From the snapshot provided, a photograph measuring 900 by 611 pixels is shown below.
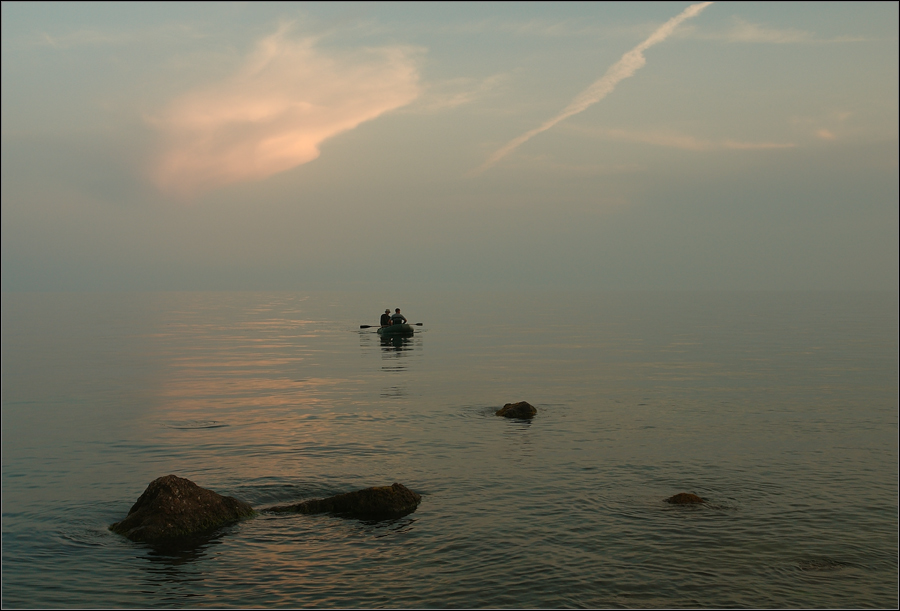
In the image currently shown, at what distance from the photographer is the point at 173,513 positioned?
55.1 feet

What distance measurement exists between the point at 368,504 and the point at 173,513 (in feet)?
15.4

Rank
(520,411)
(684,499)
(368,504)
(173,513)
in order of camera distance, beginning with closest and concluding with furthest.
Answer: (173,513) → (368,504) → (684,499) → (520,411)

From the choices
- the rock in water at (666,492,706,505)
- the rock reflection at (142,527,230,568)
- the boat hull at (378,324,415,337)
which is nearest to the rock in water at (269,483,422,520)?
the rock reflection at (142,527,230,568)

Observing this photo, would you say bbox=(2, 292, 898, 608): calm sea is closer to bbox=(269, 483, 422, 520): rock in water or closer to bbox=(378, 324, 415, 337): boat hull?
bbox=(269, 483, 422, 520): rock in water

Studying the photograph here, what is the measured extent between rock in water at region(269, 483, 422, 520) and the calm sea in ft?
1.51

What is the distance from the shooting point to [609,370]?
50469mm

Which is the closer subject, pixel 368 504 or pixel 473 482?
pixel 368 504

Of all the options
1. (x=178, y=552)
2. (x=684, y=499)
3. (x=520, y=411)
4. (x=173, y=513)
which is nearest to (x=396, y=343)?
(x=520, y=411)

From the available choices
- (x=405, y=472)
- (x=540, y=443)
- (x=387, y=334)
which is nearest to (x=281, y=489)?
(x=405, y=472)

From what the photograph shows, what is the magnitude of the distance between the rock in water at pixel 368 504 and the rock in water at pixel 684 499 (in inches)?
272

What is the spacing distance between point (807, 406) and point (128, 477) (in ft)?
101

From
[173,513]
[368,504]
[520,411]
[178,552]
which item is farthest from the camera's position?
[520,411]

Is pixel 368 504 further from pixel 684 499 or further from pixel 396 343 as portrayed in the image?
pixel 396 343

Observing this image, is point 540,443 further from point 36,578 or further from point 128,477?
point 36,578
